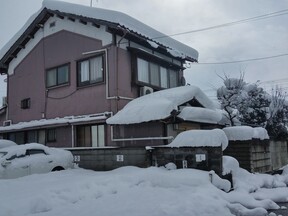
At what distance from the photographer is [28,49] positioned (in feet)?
66.5

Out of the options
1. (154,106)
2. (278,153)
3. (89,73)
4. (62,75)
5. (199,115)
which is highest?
(62,75)

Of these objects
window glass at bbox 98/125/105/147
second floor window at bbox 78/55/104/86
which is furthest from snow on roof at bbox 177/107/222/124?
second floor window at bbox 78/55/104/86

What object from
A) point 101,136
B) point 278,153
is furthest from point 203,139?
point 278,153

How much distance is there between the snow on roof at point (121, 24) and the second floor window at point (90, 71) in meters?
2.02

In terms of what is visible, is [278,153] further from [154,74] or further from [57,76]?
[57,76]

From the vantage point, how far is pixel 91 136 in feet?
54.3

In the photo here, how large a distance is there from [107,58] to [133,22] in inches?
87.0

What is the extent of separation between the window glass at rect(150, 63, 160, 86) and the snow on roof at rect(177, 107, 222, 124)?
3957mm

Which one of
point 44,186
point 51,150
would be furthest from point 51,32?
point 44,186

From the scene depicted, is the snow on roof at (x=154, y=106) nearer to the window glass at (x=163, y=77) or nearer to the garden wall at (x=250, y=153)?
the garden wall at (x=250, y=153)

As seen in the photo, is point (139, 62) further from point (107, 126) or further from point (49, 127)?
point (49, 127)

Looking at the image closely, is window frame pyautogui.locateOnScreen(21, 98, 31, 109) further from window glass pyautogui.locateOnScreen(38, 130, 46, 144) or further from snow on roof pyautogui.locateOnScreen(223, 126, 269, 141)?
snow on roof pyautogui.locateOnScreen(223, 126, 269, 141)

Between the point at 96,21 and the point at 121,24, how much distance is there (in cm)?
142

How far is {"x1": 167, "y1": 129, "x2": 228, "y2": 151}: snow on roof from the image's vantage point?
10.9 m
